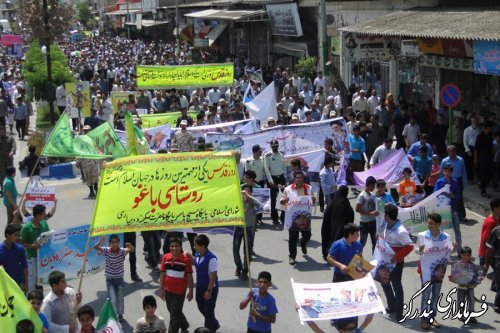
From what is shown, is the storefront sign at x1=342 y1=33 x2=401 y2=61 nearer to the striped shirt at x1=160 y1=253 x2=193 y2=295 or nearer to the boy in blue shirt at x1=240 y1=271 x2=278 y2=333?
the striped shirt at x1=160 y1=253 x2=193 y2=295

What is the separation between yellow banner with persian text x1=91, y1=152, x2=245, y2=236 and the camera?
9.67 m

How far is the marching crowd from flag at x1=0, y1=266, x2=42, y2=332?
402 millimetres

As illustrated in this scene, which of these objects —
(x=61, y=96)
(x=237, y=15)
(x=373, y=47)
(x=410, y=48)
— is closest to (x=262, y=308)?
(x=410, y=48)

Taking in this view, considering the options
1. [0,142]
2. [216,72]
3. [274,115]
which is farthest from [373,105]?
[0,142]

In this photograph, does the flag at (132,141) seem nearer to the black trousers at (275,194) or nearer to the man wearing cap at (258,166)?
the man wearing cap at (258,166)

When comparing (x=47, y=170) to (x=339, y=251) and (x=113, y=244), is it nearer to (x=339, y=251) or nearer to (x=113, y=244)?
(x=113, y=244)

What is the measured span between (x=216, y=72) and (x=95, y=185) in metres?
8.53

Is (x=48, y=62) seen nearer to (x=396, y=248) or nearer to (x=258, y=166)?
(x=258, y=166)

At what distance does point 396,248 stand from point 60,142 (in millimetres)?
6851

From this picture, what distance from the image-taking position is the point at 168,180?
9891 mm

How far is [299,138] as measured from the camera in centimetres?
1784

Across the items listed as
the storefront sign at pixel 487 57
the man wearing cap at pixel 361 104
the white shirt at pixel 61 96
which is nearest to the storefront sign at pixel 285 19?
the white shirt at pixel 61 96

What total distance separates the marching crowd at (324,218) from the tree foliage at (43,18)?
491 centimetres

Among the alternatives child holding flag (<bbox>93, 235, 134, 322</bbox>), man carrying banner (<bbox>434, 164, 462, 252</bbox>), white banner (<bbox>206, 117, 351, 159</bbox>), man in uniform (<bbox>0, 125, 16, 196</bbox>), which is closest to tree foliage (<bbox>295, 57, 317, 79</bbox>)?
white banner (<bbox>206, 117, 351, 159</bbox>)
